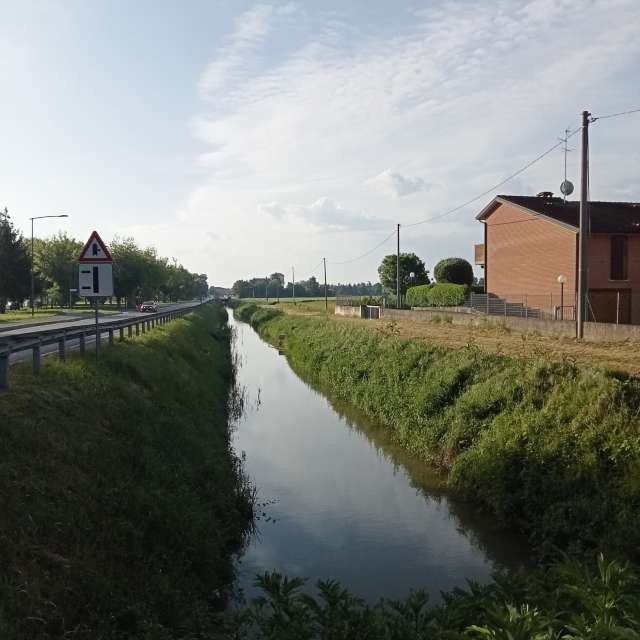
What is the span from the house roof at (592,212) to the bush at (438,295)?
25.5ft

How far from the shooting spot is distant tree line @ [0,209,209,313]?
5184cm

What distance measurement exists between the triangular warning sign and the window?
95.0 ft

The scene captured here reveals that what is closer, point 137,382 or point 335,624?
point 335,624

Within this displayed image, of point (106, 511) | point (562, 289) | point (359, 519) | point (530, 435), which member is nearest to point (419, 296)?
point (562, 289)

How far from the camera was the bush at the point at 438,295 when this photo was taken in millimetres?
46688

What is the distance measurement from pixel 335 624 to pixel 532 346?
640 inches

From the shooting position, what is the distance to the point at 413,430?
16078 mm

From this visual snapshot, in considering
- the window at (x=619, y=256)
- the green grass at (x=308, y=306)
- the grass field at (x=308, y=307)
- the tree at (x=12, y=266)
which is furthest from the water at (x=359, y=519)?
the green grass at (x=308, y=306)

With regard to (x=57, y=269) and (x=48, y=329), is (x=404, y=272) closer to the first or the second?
(x=57, y=269)

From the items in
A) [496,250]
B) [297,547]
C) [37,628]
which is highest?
[496,250]

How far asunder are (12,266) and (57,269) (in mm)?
11283

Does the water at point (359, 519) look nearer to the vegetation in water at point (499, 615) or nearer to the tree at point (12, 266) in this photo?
the vegetation in water at point (499, 615)

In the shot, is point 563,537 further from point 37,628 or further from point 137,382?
point 137,382

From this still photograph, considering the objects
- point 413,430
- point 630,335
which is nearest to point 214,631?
point 413,430
